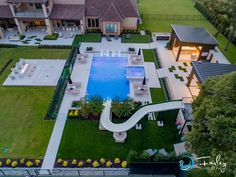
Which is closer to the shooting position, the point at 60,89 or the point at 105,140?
the point at 105,140

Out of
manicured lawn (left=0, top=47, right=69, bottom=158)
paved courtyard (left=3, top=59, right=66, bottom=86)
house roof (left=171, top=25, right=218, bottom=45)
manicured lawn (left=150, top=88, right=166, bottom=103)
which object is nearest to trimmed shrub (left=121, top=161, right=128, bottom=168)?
manicured lawn (left=0, top=47, right=69, bottom=158)

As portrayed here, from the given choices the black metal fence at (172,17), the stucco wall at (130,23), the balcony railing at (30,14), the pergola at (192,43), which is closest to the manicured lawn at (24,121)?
the balcony railing at (30,14)

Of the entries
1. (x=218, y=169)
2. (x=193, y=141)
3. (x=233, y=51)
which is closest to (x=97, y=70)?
(x=193, y=141)

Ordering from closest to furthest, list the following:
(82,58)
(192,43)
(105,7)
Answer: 1. (192,43)
2. (82,58)
3. (105,7)

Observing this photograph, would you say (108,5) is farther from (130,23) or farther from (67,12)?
(67,12)

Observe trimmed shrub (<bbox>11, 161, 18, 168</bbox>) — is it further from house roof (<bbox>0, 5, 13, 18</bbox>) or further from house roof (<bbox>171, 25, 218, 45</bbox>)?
house roof (<bbox>0, 5, 13, 18</bbox>)

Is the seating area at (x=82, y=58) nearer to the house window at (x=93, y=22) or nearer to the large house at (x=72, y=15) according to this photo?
the large house at (x=72, y=15)

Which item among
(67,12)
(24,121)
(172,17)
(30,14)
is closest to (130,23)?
(67,12)
